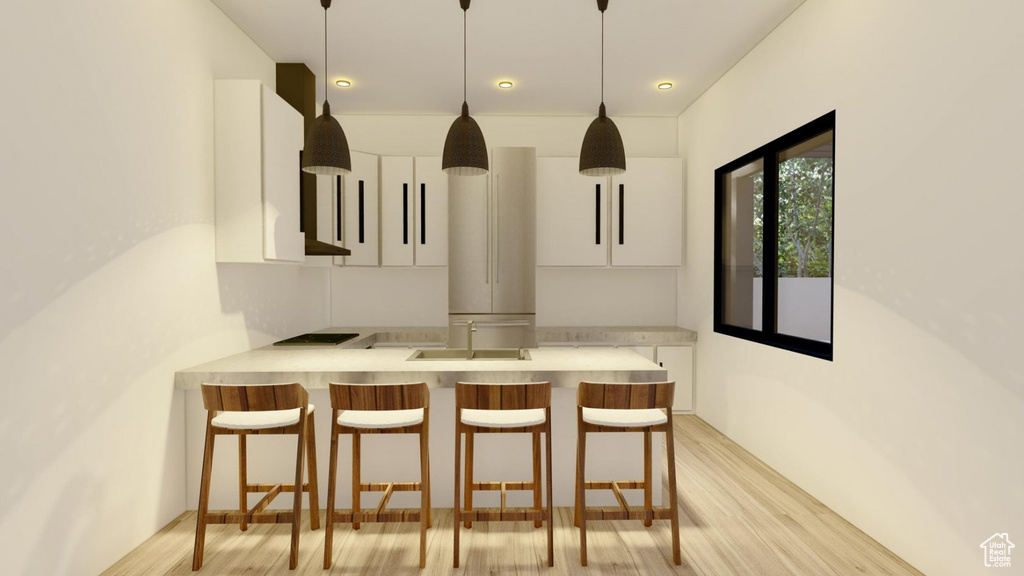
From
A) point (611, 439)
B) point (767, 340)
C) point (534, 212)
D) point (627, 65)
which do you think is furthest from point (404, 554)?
point (627, 65)

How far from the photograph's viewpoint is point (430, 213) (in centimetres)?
515

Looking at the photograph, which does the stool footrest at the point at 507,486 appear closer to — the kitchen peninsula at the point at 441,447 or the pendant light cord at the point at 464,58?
the kitchen peninsula at the point at 441,447

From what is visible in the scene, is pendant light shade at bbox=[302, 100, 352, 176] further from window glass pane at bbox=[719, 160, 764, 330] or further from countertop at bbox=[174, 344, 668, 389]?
window glass pane at bbox=[719, 160, 764, 330]

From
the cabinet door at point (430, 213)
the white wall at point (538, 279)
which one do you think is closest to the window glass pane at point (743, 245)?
the white wall at point (538, 279)

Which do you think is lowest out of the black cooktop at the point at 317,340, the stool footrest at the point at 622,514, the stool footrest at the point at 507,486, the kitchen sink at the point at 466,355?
the stool footrest at the point at 507,486

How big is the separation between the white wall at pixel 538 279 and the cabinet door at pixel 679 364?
0.63 metres

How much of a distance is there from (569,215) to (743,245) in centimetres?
163

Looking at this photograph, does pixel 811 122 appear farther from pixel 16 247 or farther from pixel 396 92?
pixel 16 247

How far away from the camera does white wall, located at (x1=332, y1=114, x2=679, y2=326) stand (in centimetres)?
543

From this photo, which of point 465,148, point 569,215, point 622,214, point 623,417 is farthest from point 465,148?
point 622,214

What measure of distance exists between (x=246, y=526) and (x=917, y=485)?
324 centimetres

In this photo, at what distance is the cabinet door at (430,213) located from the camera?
5121mm

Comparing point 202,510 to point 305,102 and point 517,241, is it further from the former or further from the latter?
point 517,241

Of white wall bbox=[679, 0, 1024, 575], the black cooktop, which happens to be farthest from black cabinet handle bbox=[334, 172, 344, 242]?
white wall bbox=[679, 0, 1024, 575]
